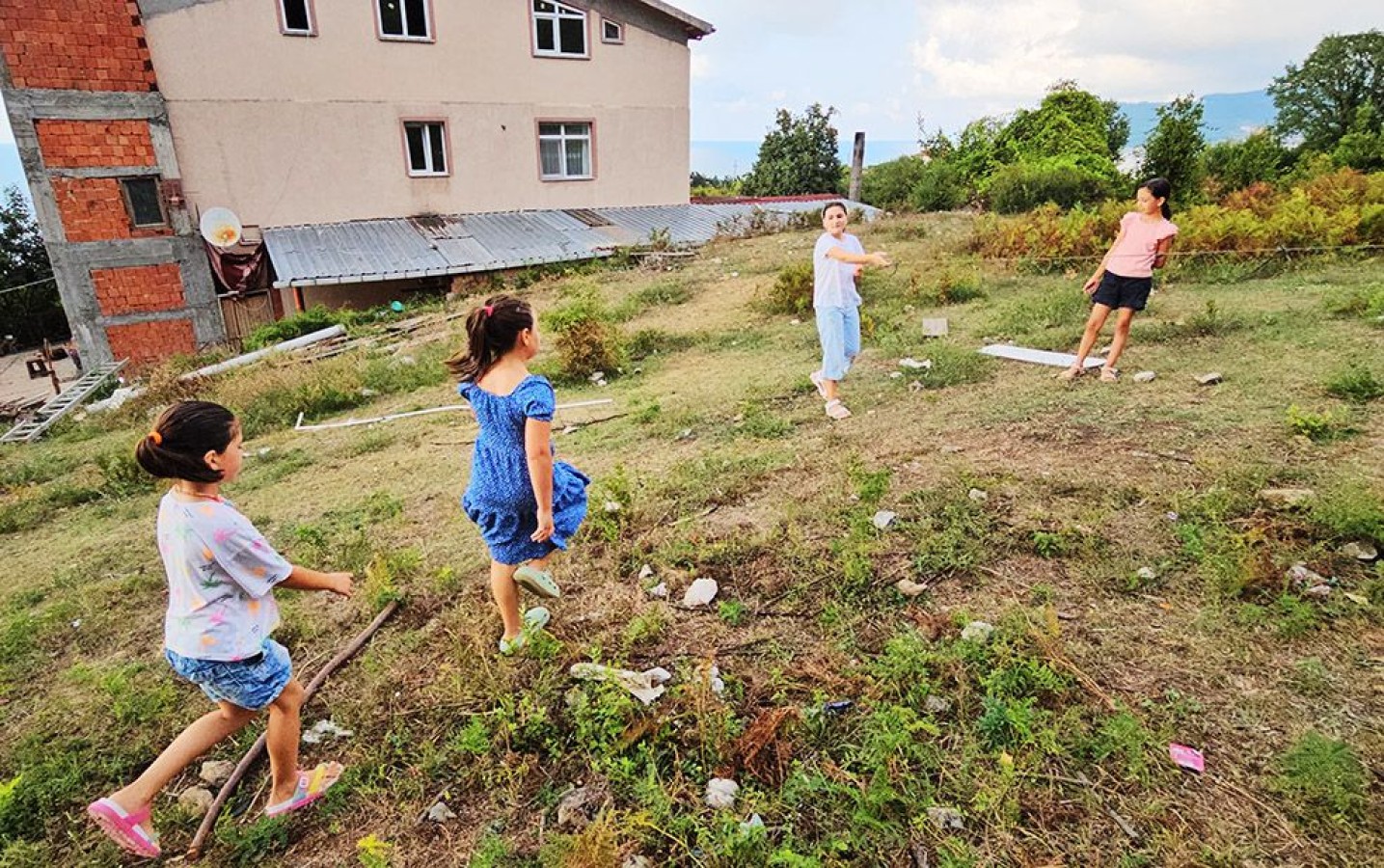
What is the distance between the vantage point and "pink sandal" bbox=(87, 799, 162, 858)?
7.45 feet

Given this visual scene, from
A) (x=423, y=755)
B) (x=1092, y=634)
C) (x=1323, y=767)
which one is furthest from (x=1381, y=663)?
(x=423, y=755)

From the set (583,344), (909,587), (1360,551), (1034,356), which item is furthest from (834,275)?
→ (583,344)

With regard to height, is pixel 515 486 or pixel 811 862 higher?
pixel 515 486

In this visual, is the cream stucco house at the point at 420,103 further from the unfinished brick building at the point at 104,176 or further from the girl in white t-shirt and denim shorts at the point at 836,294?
the girl in white t-shirt and denim shorts at the point at 836,294

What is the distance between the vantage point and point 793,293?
9.83 m

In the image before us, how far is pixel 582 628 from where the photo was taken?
335 cm

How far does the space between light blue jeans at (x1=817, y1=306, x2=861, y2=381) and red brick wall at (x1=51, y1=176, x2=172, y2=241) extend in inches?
594

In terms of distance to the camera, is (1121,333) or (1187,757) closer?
(1187,757)

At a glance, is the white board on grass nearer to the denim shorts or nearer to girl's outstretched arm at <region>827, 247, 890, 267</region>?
girl's outstretched arm at <region>827, 247, 890, 267</region>

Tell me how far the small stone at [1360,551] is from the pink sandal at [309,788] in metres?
4.23

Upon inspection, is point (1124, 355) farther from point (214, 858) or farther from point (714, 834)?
point (214, 858)

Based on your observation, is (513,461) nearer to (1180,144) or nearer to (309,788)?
(309,788)

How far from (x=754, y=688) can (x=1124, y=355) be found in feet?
17.2

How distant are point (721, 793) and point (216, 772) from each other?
195 centimetres
